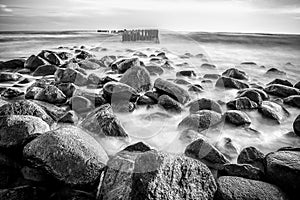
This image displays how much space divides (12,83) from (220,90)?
4116 mm

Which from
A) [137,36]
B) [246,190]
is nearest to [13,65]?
[137,36]

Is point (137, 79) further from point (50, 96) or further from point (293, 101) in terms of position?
point (293, 101)

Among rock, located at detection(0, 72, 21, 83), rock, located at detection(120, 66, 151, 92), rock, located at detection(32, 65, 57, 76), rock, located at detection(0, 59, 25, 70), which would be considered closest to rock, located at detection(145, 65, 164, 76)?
rock, located at detection(120, 66, 151, 92)

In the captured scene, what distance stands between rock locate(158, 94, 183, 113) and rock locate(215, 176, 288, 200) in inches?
59.1

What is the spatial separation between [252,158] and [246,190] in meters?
0.56

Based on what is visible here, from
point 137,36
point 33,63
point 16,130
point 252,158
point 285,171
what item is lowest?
point 252,158

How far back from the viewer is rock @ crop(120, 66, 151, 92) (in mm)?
3490

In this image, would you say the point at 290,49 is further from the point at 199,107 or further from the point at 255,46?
the point at 199,107

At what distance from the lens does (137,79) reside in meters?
3.53

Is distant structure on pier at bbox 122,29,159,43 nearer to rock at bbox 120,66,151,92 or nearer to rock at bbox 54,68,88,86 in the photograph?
rock at bbox 54,68,88,86

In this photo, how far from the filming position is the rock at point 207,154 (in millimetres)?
1914

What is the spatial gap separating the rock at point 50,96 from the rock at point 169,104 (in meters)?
1.45

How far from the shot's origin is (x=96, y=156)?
5.69 ft

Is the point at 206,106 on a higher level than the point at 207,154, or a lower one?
higher
